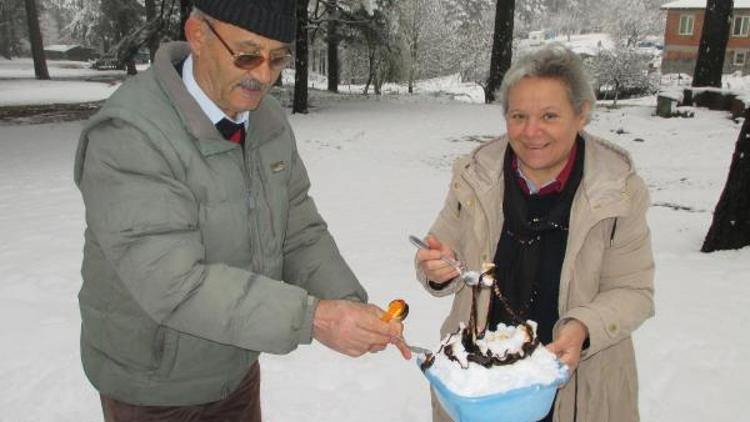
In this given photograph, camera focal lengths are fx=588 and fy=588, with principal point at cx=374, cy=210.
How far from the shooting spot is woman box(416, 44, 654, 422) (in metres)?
2.23

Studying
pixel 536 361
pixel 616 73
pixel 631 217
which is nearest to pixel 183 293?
pixel 536 361

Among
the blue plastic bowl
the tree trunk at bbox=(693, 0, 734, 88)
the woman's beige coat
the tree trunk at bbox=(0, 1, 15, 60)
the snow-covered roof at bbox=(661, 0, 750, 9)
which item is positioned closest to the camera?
the blue plastic bowl

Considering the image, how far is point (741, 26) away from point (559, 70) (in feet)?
161

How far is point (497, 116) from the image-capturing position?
1683 cm

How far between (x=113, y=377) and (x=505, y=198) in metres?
1.62

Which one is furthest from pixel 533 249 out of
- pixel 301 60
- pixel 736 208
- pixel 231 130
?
pixel 301 60

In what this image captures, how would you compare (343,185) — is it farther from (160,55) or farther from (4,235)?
(160,55)

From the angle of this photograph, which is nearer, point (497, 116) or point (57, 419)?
point (57, 419)

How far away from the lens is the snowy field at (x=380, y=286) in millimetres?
4020

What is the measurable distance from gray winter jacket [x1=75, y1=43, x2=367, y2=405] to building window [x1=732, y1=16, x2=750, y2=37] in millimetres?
49794

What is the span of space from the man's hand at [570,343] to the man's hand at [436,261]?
0.47 meters

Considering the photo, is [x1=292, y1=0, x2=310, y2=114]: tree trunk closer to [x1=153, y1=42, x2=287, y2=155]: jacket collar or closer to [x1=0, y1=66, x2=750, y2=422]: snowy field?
[x1=0, y1=66, x2=750, y2=422]: snowy field

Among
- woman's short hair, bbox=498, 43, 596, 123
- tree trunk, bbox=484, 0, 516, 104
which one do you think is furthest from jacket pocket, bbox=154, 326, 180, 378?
tree trunk, bbox=484, 0, 516, 104

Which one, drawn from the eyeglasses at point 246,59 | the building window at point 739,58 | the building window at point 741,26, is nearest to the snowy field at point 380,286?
the eyeglasses at point 246,59
